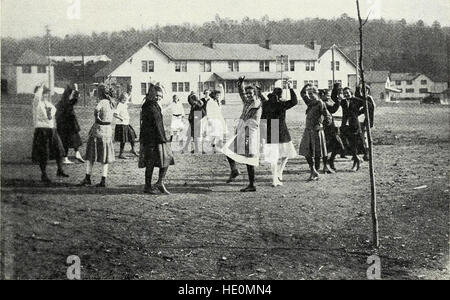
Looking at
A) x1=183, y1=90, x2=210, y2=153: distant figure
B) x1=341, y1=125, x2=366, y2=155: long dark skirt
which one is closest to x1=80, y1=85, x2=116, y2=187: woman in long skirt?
x1=183, y1=90, x2=210, y2=153: distant figure

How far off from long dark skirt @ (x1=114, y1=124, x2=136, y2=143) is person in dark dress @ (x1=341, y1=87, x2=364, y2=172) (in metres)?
3.36

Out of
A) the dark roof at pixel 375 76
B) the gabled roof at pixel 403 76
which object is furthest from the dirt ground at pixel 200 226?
the gabled roof at pixel 403 76

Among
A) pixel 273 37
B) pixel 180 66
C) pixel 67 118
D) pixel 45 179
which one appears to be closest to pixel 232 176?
pixel 180 66

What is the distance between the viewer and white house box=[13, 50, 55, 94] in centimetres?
504

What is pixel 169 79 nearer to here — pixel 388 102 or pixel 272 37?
pixel 272 37

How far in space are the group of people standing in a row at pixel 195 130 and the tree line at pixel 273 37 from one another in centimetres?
54

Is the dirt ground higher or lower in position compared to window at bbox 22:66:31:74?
lower

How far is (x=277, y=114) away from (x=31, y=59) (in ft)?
10.6

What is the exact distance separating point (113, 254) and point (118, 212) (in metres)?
0.62

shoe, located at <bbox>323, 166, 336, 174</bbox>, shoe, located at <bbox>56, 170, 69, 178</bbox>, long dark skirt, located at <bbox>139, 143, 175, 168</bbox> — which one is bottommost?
shoe, located at <bbox>323, 166, 336, 174</bbox>

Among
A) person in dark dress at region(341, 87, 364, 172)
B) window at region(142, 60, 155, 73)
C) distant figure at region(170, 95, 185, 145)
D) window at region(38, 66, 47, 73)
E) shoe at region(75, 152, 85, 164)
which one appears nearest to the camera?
window at region(38, 66, 47, 73)

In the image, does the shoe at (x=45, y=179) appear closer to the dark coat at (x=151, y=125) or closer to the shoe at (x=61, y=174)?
the shoe at (x=61, y=174)

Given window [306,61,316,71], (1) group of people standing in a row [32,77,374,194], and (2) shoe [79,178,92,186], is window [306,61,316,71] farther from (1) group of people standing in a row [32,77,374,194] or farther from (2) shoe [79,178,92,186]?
(2) shoe [79,178,92,186]

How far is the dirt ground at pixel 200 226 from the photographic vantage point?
4734 mm
